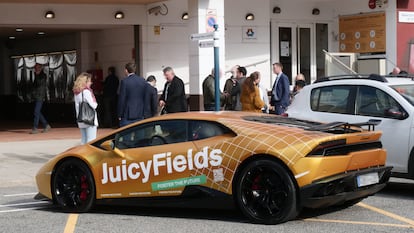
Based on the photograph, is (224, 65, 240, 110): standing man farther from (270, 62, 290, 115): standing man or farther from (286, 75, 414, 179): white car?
(286, 75, 414, 179): white car

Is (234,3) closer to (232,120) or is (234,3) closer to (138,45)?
(138,45)

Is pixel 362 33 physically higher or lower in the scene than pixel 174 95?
higher

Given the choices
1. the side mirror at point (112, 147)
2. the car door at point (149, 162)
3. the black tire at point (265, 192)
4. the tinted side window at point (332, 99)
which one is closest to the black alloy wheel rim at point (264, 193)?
the black tire at point (265, 192)

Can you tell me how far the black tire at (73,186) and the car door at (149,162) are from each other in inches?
8.6

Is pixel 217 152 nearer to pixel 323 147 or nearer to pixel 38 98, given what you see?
pixel 323 147

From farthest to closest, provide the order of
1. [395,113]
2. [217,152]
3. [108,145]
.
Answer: [395,113], [108,145], [217,152]

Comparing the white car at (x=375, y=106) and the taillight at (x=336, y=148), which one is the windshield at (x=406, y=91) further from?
the taillight at (x=336, y=148)

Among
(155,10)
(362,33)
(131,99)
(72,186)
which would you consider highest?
(155,10)

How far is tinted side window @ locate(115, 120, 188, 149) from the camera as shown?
26.1 ft

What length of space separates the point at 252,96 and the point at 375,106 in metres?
3.65

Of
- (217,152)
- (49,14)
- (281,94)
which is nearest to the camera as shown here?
(217,152)

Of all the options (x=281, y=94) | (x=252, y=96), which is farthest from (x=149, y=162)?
(x=281, y=94)

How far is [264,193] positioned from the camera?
7203 mm

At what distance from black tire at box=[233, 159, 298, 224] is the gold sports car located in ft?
0.04
